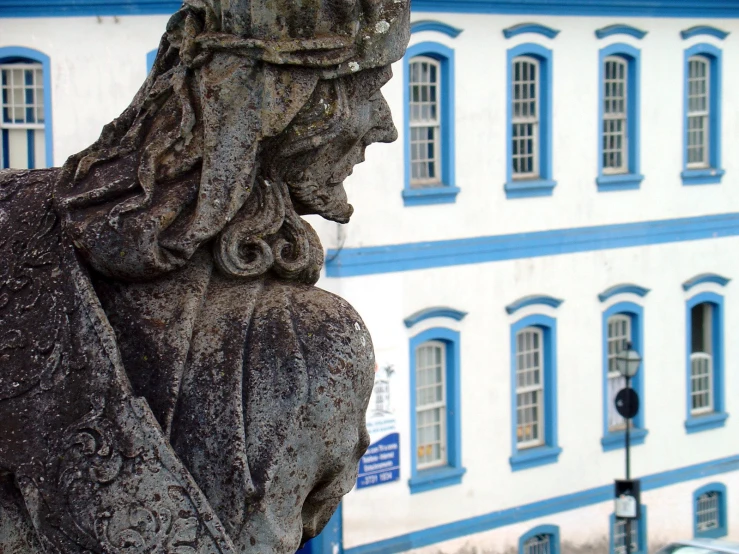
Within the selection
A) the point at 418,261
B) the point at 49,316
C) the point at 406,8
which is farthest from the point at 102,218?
the point at 418,261

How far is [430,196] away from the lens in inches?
831

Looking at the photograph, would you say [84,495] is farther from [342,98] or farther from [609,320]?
[609,320]

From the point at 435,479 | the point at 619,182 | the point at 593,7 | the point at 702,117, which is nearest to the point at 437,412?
the point at 435,479

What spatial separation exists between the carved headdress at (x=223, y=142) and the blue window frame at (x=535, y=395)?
18.9 metres

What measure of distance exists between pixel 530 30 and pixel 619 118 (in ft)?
8.32

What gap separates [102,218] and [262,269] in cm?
38

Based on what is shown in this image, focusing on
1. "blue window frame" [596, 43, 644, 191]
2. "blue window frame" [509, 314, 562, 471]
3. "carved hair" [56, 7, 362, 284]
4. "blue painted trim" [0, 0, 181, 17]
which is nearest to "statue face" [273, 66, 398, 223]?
"carved hair" [56, 7, 362, 284]

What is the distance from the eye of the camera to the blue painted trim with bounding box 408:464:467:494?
21266 mm

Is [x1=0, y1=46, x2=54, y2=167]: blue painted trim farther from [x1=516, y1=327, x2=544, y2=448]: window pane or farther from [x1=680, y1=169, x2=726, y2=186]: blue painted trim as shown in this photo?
[x1=680, y1=169, x2=726, y2=186]: blue painted trim

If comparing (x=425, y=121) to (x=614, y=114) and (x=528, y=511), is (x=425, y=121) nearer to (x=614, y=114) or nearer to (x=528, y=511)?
(x=614, y=114)

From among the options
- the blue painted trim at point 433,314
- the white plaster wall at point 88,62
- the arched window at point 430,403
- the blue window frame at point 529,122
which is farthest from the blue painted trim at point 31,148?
the blue window frame at point 529,122

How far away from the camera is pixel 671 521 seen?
25062 mm

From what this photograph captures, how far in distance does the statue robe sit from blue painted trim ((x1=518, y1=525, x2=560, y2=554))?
19.5 metres

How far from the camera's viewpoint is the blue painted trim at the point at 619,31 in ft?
75.8
